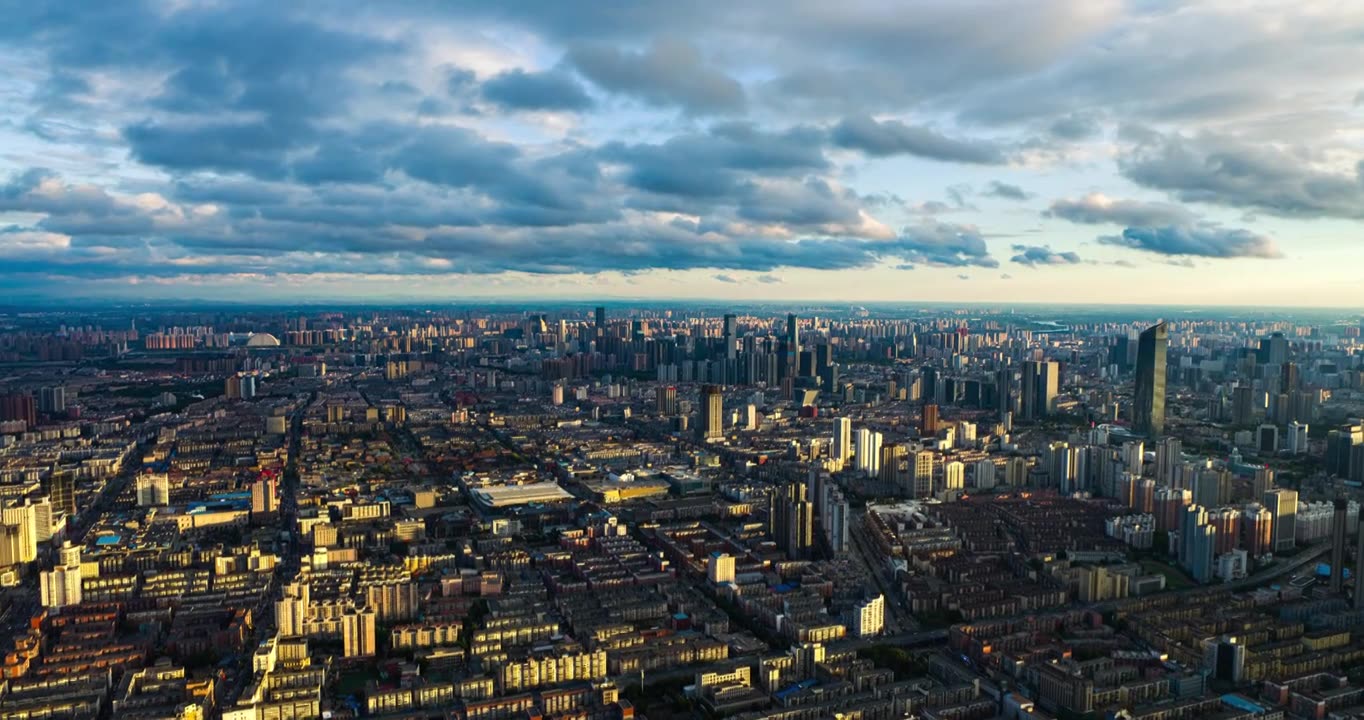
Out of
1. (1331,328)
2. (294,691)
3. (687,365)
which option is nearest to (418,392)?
(687,365)

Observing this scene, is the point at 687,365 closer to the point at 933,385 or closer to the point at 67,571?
the point at 933,385

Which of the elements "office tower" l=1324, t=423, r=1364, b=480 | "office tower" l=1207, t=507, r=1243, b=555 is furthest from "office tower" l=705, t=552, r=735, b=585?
"office tower" l=1324, t=423, r=1364, b=480

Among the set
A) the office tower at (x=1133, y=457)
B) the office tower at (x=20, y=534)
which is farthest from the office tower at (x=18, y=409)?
the office tower at (x=1133, y=457)

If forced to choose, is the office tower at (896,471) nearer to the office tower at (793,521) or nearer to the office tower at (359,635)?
the office tower at (793,521)

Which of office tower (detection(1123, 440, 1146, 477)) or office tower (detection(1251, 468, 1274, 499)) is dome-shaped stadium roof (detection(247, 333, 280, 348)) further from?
office tower (detection(1251, 468, 1274, 499))

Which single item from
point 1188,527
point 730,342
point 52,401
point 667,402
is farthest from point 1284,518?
point 52,401
